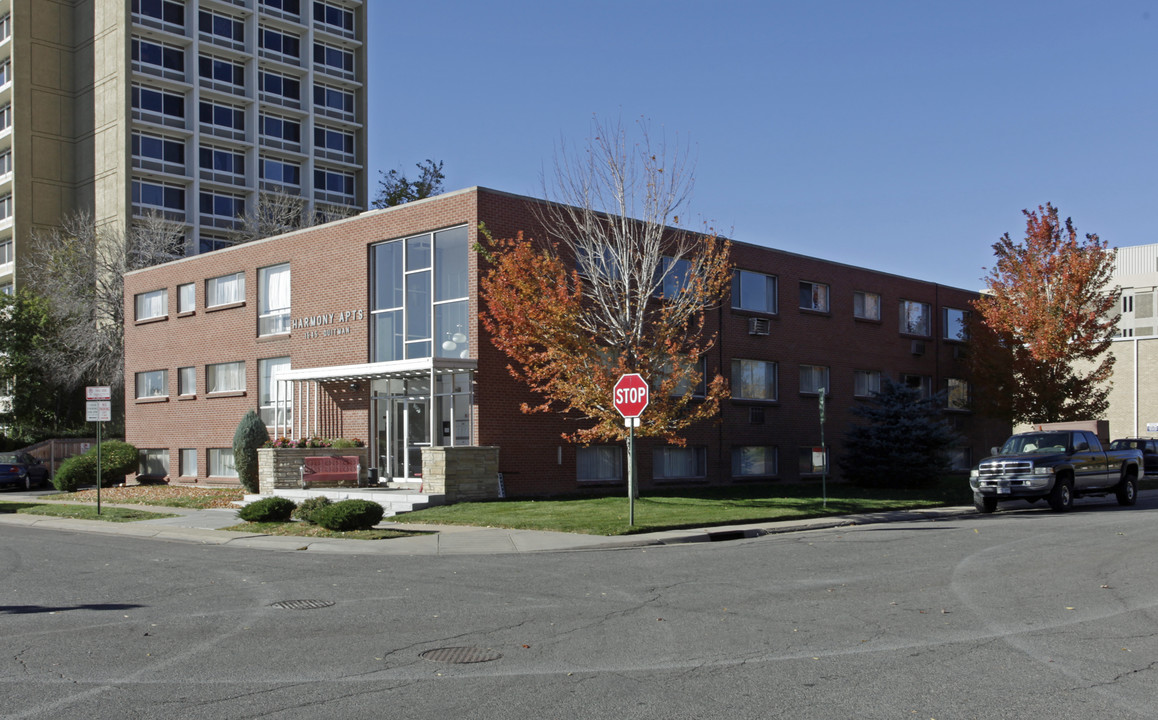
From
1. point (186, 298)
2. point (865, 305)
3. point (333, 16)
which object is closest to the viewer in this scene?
point (186, 298)

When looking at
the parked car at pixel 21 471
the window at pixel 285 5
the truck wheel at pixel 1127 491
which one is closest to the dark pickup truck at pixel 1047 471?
the truck wheel at pixel 1127 491

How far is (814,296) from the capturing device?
35.2m

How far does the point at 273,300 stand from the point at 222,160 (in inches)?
1408

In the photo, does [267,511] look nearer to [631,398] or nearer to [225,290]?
[631,398]

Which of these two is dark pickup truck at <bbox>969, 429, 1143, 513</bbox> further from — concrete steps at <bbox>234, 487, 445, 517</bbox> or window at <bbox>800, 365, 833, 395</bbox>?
concrete steps at <bbox>234, 487, 445, 517</bbox>

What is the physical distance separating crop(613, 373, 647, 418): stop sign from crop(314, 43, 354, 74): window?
5557 centimetres

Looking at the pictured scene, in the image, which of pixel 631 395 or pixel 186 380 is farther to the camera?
pixel 186 380

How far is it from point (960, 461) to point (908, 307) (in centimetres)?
681

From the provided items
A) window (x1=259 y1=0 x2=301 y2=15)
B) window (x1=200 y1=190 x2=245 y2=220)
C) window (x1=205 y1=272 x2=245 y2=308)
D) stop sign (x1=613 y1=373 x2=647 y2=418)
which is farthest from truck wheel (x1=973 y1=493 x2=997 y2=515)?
window (x1=259 y1=0 x2=301 y2=15)

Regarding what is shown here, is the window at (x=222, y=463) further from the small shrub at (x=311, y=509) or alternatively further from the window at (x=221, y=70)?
the window at (x=221, y=70)

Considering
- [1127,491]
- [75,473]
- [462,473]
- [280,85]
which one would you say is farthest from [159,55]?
[1127,491]

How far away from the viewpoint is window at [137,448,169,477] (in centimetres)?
3619

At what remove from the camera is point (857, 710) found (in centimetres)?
655

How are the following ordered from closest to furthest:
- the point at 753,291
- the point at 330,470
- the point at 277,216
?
the point at 330,470
the point at 753,291
the point at 277,216
